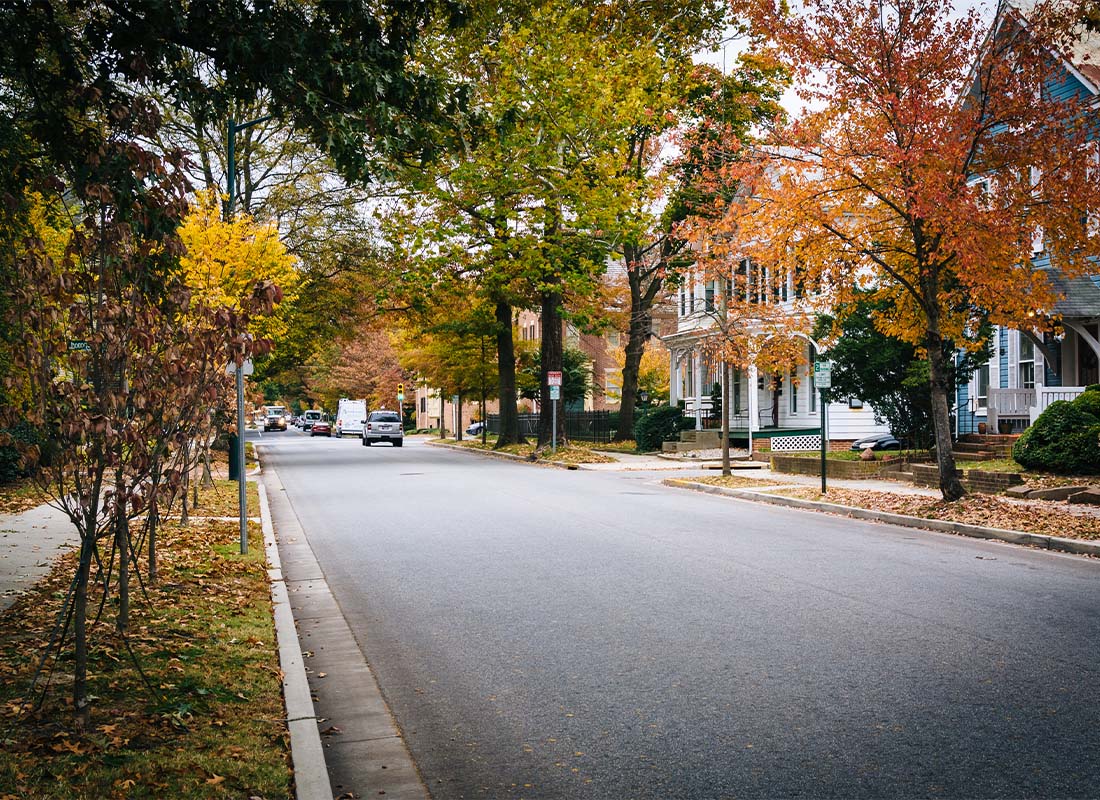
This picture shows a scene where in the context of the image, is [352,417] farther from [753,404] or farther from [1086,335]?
[1086,335]

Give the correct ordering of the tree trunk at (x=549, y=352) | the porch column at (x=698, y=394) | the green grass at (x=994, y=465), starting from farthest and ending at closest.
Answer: the porch column at (x=698, y=394)
the tree trunk at (x=549, y=352)
the green grass at (x=994, y=465)

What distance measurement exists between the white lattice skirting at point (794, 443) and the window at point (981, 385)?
8.81 metres

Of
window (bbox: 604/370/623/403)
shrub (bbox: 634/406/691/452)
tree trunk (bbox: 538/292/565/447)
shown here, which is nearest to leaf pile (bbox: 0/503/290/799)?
tree trunk (bbox: 538/292/565/447)

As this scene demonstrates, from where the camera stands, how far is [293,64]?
8414 mm

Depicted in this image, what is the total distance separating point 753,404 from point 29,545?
101 ft

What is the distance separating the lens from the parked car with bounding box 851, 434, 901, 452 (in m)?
35.8

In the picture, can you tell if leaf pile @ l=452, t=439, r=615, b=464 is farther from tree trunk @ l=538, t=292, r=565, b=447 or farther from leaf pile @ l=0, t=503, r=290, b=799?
leaf pile @ l=0, t=503, r=290, b=799

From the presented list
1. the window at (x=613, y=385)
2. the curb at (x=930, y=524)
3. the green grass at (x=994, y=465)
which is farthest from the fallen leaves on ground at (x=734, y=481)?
the window at (x=613, y=385)

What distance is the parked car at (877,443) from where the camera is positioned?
118 ft

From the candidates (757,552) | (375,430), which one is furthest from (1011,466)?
(375,430)

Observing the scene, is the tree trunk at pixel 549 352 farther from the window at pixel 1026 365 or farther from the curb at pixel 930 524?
the window at pixel 1026 365

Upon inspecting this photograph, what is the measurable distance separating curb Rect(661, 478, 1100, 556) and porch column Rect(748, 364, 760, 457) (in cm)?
1326

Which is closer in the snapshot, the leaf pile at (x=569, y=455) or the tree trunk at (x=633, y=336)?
the leaf pile at (x=569, y=455)

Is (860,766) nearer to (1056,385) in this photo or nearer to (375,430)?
(1056,385)
